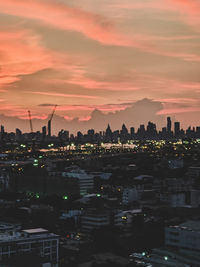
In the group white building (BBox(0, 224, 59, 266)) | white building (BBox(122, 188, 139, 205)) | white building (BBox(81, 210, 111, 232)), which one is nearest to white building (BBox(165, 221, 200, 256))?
white building (BBox(0, 224, 59, 266))

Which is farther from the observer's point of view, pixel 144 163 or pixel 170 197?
pixel 144 163

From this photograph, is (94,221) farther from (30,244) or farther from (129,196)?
(129,196)

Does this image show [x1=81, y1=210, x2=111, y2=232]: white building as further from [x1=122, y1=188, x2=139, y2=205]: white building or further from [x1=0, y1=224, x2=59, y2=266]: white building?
[x1=122, y1=188, x2=139, y2=205]: white building

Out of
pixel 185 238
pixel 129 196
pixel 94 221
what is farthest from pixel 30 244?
pixel 129 196

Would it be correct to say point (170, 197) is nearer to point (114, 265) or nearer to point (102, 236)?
point (102, 236)

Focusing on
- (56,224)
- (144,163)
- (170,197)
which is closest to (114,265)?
(56,224)

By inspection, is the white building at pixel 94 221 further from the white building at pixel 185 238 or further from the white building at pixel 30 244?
the white building at pixel 30 244

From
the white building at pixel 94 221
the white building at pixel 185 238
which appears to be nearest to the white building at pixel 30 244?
the white building at pixel 185 238

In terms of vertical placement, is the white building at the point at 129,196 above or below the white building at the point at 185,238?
above

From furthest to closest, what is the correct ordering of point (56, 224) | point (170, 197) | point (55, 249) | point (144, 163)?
point (144, 163) → point (170, 197) → point (56, 224) → point (55, 249)
